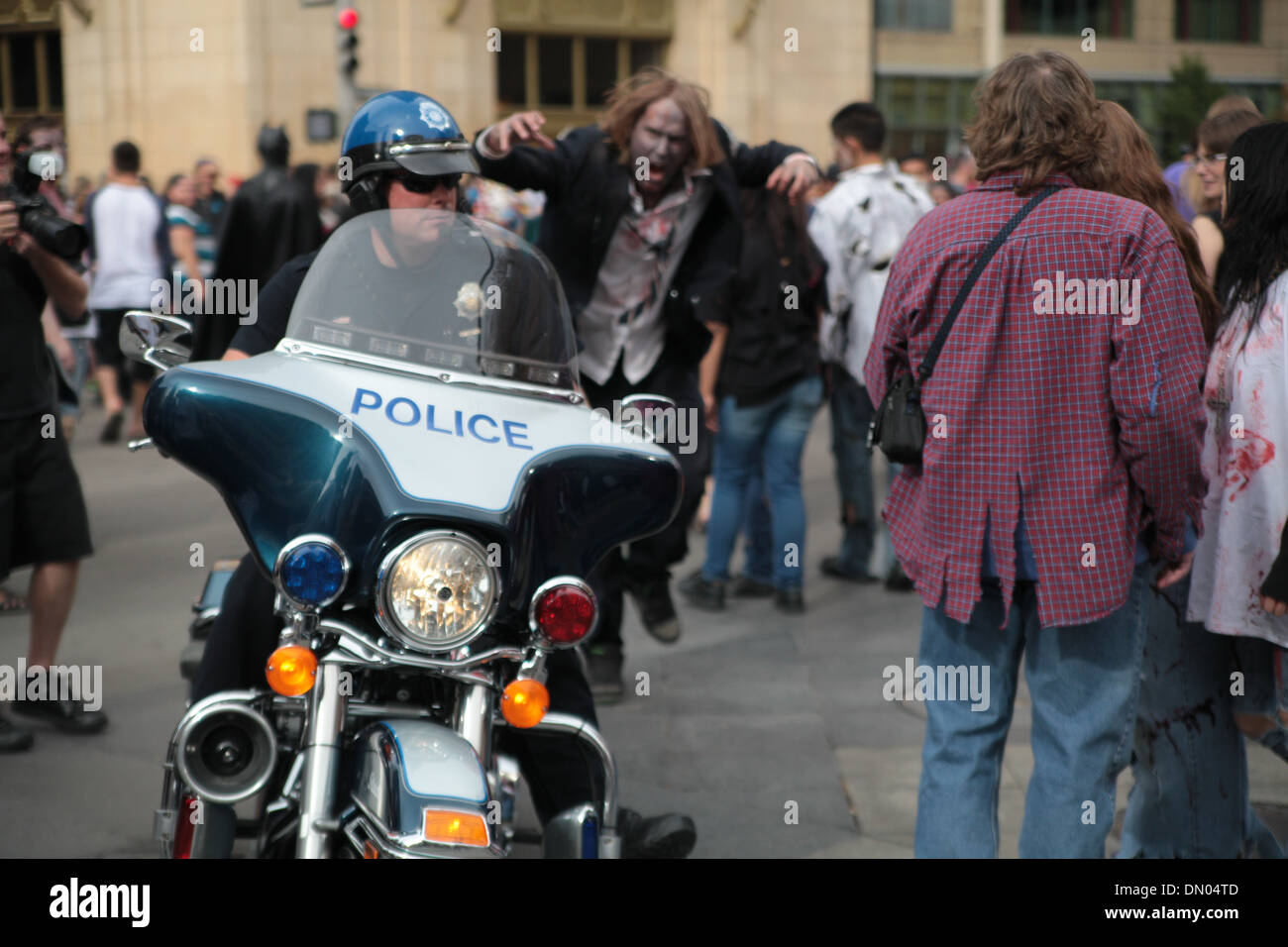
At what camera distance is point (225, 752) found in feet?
9.25

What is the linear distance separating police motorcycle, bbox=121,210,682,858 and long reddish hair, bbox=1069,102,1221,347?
1.14m

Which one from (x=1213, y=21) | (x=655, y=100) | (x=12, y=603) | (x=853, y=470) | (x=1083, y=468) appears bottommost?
(x=12, y=603)

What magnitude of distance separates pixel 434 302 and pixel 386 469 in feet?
1.79

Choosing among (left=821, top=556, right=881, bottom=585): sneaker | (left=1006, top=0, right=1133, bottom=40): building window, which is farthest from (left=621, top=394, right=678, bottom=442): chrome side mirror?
(left=1006, top=0, right=1133, bottom=40): building window

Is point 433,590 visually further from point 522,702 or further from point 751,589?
point 751,589

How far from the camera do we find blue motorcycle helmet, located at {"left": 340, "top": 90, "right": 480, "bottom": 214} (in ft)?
11.1

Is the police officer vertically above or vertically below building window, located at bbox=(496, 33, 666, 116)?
below

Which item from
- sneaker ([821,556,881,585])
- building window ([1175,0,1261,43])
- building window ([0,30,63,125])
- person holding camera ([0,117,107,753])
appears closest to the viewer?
person holding camera ([0,117,107,753])

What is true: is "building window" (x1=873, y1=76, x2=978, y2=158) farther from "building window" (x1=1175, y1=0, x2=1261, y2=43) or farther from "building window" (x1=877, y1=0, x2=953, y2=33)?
"building window" (x1=1175, y1=0, x2=1261, y2=43)

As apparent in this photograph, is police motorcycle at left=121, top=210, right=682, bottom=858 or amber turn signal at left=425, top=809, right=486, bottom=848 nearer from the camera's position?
amber turn signal at left=425, top=809, right=486, bottom=848

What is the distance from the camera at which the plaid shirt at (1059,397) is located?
3.00 meters

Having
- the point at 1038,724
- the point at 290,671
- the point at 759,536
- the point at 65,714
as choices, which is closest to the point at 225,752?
the point at 290,671

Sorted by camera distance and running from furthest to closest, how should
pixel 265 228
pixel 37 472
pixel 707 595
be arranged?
pixel 265 228
pixel 707 595
pixel 37 472
